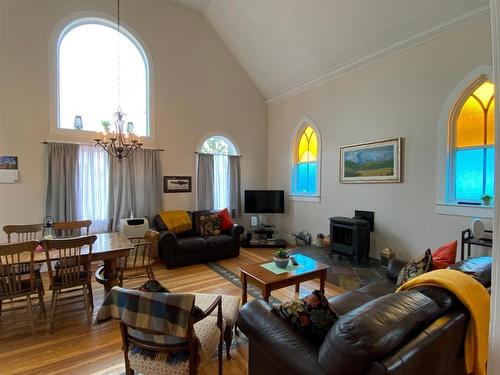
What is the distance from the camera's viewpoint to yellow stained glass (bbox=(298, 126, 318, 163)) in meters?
5.68

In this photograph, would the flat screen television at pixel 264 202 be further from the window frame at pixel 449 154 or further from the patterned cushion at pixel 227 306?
the patterned cushion at pixel 227 306

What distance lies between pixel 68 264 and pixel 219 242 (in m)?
2.53

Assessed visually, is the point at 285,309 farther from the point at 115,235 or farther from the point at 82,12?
the point at 82,12

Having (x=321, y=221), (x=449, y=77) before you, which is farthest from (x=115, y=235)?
(x=449, y=77)

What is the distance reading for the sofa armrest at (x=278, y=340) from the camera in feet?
4.17

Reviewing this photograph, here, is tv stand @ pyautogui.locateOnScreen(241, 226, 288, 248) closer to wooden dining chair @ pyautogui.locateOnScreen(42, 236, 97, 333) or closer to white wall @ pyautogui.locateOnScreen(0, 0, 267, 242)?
white wall @ pyautogui.locateOnScreen(0, 0, 267, 242)

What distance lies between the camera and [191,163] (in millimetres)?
5652

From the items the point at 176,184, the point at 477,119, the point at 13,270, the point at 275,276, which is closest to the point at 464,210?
the point at 477,119

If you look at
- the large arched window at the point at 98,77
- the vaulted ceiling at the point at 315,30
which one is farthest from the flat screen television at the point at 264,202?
the large arched window at the point at 98,77

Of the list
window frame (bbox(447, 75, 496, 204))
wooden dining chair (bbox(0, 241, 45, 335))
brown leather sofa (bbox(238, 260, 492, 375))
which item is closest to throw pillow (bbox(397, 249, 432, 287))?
brown leather sofa (bbox(238, 260, 492, 375))

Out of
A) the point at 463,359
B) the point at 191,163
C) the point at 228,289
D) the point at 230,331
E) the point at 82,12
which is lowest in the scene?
the point at 228,289

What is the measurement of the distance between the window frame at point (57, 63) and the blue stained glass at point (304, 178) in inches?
127

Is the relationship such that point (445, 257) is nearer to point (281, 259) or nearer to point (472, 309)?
point (472, 309)

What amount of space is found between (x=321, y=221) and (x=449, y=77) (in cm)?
313
